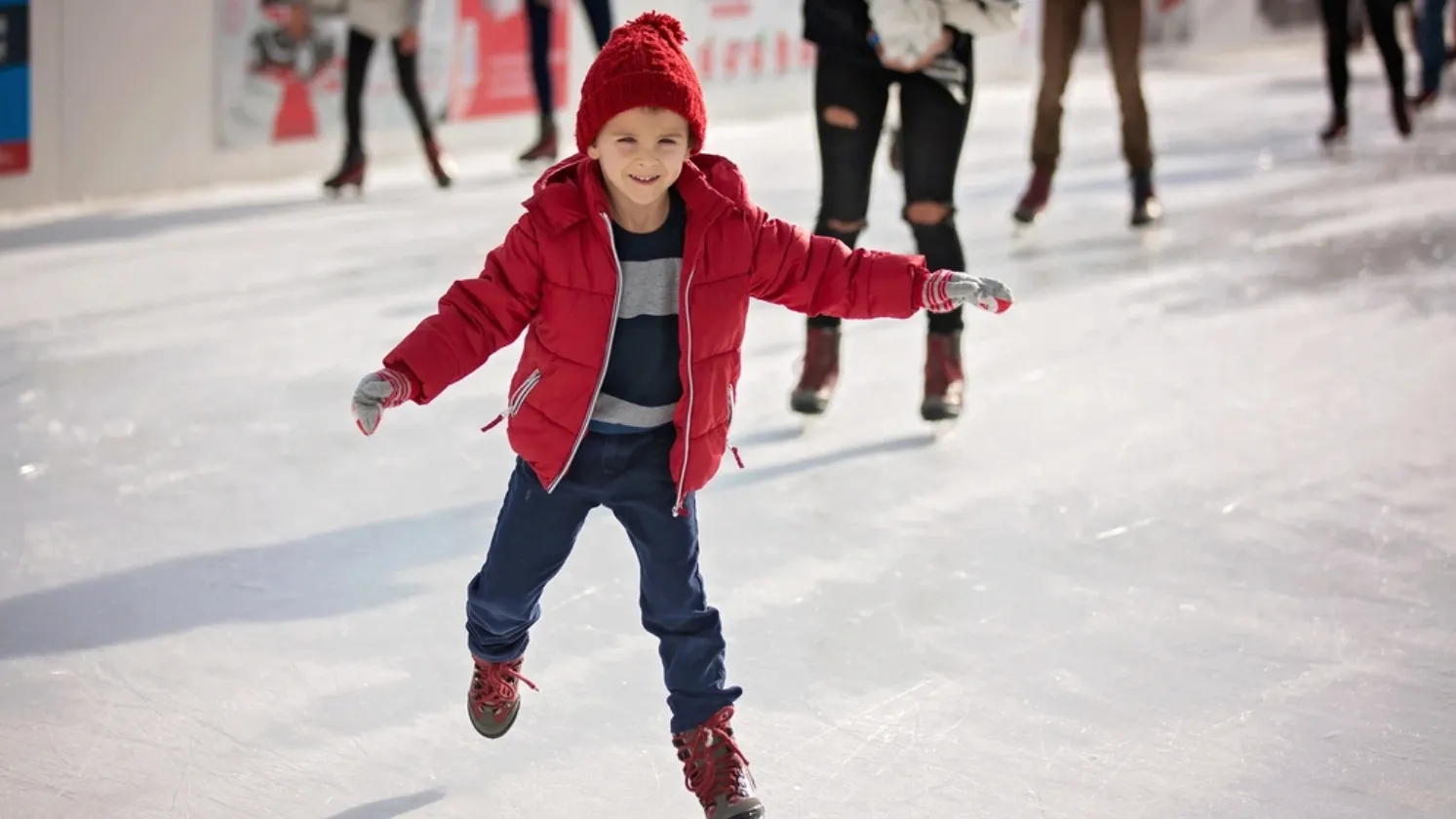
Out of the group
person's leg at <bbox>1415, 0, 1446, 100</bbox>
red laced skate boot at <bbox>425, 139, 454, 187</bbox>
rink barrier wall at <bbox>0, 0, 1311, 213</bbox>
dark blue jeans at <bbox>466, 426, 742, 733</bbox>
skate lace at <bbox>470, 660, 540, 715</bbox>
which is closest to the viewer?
dark blue jeans at <bbox>466, 426, 742, 733</bbox>

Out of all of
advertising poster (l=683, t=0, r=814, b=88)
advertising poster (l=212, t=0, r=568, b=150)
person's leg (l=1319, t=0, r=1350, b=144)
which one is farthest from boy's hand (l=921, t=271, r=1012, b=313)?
advertising poster (l=683, t=0, r=814, b=88)

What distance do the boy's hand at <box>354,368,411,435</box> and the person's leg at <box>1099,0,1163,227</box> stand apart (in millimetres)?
3884

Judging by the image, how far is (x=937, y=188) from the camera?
345 centimetres

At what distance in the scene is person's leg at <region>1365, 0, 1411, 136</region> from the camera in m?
7.34

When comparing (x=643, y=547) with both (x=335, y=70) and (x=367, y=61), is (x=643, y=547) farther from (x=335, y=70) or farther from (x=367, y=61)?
(x=335, y=70)

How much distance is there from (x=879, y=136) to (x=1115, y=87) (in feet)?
7.13

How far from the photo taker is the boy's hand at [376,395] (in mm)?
1799

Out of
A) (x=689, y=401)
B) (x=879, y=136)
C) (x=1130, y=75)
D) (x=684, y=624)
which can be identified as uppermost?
(x=1130, y=75)

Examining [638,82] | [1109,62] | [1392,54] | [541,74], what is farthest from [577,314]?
[1392,54]

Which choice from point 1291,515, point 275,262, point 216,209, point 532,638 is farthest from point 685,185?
point 216,209

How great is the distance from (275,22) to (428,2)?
70 cm

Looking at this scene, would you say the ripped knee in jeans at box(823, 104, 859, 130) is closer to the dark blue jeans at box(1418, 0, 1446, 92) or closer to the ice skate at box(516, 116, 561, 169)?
the ice skate at box(516, 116, 561, 169)

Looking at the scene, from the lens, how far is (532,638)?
259 cm

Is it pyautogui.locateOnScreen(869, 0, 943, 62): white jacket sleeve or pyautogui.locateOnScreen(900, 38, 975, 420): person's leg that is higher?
pyautogui.locateOnScreen(869, 0, 943, 62): white jacket sleeve
